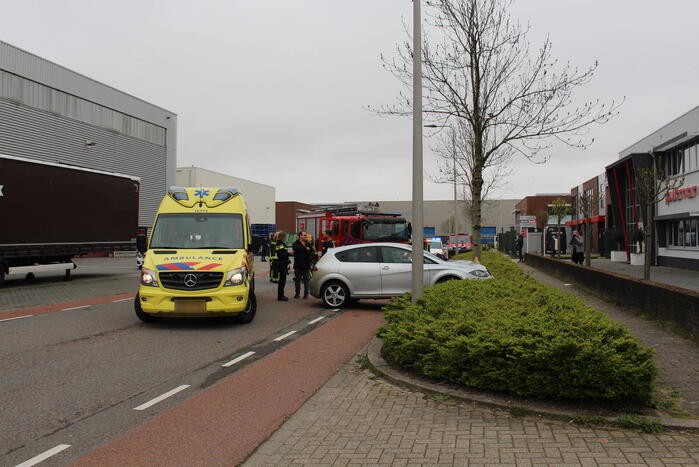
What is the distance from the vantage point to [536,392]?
5.09 meters

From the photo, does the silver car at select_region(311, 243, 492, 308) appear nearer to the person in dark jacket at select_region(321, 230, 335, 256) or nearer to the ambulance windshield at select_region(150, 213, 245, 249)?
the ambulance windshield at select_region(150, 213, 245, 249)

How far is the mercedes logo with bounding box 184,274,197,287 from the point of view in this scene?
969cm

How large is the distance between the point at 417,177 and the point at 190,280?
162 inches

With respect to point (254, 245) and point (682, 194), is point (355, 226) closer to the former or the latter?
point (254, 245)

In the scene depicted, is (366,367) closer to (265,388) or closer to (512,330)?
(265,388)

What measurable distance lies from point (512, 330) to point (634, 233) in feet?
96.0

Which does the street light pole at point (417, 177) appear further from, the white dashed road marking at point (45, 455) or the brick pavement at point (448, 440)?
the white dashed road marking at point (45, 455)

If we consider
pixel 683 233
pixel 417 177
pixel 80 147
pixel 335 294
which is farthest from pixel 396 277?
pixel 80 147

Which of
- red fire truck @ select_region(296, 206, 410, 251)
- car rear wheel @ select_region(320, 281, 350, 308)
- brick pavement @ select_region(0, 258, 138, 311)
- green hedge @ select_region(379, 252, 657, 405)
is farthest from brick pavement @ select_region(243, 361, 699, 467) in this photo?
red fire truck @ select_region(296, 206, 410, 251)

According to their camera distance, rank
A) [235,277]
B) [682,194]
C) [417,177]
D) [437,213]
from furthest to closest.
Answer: [437,213]
[682,194]
[235,277]
[417,177]

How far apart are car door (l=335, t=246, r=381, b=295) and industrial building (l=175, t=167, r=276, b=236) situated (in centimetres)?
3797

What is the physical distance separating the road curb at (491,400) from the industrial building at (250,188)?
44.8 m

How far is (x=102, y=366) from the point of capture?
705cm

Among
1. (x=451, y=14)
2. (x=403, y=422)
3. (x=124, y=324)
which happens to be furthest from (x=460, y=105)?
(x=403, y=422)
